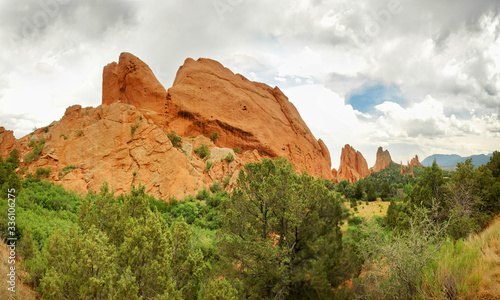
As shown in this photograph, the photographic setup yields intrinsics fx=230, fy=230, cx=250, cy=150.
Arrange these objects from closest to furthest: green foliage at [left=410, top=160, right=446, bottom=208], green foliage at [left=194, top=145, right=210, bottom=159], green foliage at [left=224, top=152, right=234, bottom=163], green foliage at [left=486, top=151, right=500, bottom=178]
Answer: green foliage at [left=486, top=151, right=500, bottom=178]
green foliage at [left=410, top=160, right=446, bottom=208]
green foliage at [left=224, top=152, right=234, bottom=163]
green foliage at [left=194, top=145, right=210, bottom=159]

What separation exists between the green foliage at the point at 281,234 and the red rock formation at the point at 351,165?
61.9 meters

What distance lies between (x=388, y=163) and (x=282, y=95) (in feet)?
284

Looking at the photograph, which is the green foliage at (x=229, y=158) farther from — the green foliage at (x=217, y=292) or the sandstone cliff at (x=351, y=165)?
the sandstone cliff at (x=351, y=165)

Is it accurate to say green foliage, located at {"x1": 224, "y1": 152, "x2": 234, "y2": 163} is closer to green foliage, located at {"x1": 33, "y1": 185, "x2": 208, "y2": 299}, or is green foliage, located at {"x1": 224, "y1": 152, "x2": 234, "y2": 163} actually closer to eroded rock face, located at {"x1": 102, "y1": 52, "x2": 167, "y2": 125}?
eroded rock face, located at {"x1": 102, "y1": 52, "x2": 167, "y2": 125}

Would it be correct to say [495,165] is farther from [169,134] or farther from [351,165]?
[351,165]

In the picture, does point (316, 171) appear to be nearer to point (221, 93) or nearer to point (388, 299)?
point (221, 93)

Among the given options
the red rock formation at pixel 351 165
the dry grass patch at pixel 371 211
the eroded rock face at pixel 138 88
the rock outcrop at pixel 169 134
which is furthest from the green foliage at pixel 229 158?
the red rock formation at pixel 351 165

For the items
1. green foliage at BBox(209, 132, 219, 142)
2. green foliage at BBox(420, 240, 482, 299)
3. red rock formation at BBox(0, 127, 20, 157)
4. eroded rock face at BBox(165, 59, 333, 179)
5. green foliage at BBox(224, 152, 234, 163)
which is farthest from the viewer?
eroded rock face at BBox(165, 59, 333, 179)

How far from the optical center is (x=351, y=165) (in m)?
75.8

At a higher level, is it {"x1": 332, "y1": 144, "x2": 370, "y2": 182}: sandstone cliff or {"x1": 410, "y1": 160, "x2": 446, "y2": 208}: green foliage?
{"x1": 332, "y1": 144, "x2": 370, "y2": 182}: sandstone cliff

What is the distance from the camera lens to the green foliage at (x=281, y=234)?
23.1ft

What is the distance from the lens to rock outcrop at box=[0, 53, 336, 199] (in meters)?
17.7

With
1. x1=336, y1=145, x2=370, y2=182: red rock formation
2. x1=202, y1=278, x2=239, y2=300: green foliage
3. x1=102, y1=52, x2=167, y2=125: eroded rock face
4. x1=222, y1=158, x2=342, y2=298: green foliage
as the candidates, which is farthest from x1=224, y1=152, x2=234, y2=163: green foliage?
x1=336, y1=145, x2=370, y2=182: red rock formation

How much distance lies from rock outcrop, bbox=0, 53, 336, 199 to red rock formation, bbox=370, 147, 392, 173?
236 ft
